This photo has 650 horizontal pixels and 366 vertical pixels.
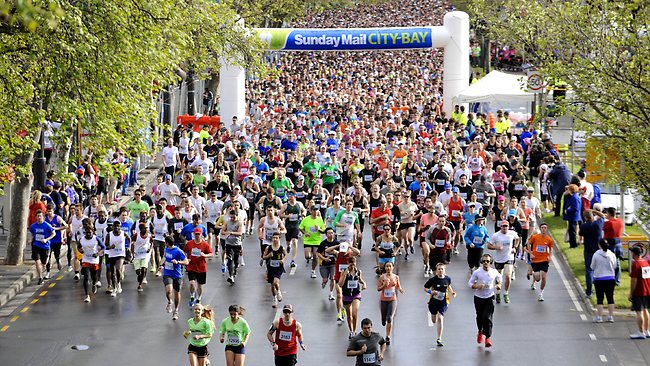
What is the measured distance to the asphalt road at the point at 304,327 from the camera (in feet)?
61.3

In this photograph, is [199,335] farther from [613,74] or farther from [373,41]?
[373,41]

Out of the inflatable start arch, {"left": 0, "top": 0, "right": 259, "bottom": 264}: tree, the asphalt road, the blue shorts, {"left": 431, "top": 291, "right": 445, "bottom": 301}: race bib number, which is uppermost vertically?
the inflatable start arch

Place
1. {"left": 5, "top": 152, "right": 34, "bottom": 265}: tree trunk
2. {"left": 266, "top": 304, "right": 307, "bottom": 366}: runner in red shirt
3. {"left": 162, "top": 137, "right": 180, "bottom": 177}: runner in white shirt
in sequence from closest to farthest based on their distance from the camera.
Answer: {"left": 266, "top": 304, "right": 307, "bottom": 366}: runner in red shirt < {"left": 5, "top": 152, "right": 34, "bottom": 265}: tree trunk < {"left": 162, "top": 137, "right": 180, "bottom": 177}: runner in white shirt

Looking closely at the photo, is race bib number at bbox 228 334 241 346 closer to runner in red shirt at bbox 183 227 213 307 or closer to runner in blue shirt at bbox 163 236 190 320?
runner in blue shirt at bbox 163 236 190 320

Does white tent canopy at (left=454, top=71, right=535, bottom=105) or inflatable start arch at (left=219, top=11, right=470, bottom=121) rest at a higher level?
inflatable start arch at (left=219, top=11, right=470, bottom=121)

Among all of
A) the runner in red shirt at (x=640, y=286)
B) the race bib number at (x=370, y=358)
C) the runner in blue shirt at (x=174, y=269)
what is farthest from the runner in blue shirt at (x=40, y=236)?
the runner in red shirt at (x=640, y=286)

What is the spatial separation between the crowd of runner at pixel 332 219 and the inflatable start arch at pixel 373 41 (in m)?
3.77

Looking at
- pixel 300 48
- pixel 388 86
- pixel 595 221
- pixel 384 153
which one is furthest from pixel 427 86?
pixel 595 221

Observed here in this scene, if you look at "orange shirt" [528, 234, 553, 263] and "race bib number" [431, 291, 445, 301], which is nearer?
"race bib number" [431, 291, 445, 301]

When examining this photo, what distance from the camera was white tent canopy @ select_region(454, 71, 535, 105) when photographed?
41719mm

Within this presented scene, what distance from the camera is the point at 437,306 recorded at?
1928 cm

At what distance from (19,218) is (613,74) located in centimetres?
1245

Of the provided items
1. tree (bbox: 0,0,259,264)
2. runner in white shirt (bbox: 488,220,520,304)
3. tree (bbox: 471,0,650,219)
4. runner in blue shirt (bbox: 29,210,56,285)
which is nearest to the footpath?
runner in blue shirt (bbox: 29,210,56,285)

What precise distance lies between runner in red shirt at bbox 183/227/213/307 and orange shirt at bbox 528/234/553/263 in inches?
222
